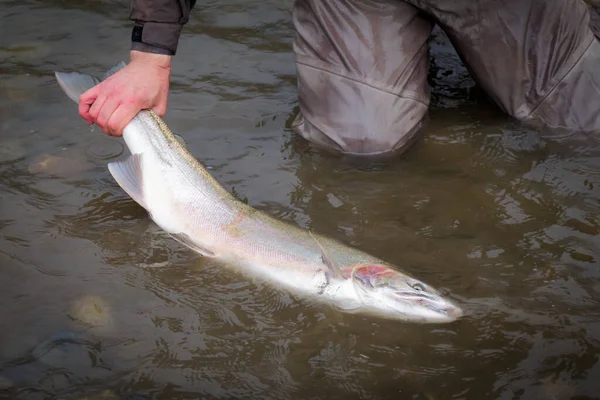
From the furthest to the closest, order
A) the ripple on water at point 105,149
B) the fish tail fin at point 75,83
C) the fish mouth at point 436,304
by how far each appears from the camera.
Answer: the ripple on water at point 105,149 < the fish tail fin at point 75,83 < the fish mouth at point 436,304

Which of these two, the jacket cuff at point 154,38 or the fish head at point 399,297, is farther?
the jacket cuff at point 154,38

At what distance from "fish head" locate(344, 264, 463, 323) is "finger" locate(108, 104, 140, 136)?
1.23 m

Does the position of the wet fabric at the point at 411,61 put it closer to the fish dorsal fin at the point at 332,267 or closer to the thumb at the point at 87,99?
the fish dorsal fin at the point at 332,267

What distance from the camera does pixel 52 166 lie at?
4168 millimetres

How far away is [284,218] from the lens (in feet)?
12.7

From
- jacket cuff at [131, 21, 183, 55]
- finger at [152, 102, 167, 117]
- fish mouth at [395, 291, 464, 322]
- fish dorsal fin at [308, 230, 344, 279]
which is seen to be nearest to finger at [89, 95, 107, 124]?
finger at [152, 102, 167, 117]

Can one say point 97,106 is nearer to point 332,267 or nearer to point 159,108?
point 159,108

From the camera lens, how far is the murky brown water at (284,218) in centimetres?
299

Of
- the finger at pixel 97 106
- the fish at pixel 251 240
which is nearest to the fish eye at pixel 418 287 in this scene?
the fish at pixel 251 240

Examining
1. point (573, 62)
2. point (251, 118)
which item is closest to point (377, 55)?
point (251, 118)

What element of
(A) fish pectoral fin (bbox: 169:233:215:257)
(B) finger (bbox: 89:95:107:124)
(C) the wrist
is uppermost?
(C) the wrist

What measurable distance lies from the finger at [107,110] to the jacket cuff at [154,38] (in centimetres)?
44

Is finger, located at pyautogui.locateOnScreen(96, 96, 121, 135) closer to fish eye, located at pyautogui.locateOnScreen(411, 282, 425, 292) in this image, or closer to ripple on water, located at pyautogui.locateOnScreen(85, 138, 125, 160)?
ripple on water, located at pyautogui.locateOnScreen(85, 138, 125, 160)

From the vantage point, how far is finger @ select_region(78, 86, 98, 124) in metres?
3.50
